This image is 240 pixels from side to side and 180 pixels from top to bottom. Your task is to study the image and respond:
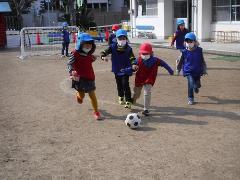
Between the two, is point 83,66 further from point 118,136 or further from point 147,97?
point 118,136

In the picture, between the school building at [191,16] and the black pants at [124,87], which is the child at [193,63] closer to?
the black pants at [124,87]

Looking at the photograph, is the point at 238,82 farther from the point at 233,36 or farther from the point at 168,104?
the point at 233,36

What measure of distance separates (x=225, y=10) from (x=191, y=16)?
2.64m

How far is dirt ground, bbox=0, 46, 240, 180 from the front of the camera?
5.13 m

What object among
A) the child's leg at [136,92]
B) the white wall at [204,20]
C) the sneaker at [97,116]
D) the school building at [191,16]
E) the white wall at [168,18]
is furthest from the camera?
the white wall at [168,18]

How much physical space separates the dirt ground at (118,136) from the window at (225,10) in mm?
11834

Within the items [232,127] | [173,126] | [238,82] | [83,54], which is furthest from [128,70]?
[238,82]

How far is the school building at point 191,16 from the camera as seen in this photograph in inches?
867

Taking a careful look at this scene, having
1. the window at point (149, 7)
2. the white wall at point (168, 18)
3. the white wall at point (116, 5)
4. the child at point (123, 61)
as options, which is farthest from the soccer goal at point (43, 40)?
the white wall at point (116, 5)

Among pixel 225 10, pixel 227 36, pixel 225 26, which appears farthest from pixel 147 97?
pixel 225 10

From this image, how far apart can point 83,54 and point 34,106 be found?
6.02ft

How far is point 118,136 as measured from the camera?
6512 millimetres

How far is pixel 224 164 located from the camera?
5211 millimetres

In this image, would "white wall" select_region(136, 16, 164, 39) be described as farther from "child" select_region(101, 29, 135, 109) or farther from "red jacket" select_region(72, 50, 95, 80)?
"red jacket" select_region(72, 50, 95, 80)
